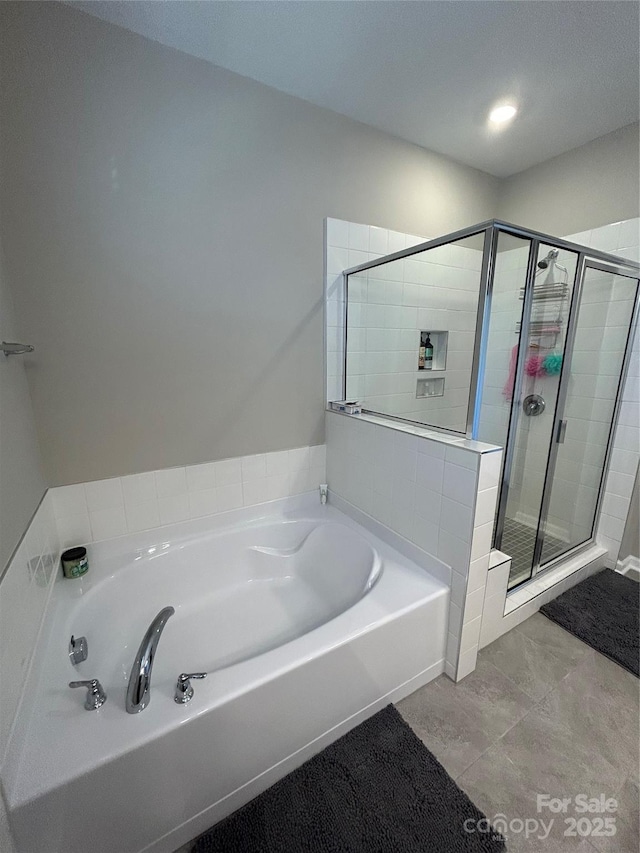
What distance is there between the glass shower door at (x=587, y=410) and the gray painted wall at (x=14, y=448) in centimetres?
238

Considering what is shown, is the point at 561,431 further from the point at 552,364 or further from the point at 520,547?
the point at 520,547

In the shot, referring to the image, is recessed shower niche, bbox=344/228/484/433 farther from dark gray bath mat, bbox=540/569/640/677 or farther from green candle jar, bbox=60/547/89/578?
green candle jar, bbox=60/547/89/578

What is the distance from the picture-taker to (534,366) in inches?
73.7

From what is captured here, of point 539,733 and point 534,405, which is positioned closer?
point 539,733

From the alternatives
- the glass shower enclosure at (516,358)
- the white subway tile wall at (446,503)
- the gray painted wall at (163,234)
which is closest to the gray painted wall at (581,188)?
the glass shower enclosure at (516,358)

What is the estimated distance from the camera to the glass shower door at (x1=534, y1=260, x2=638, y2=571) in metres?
1.92

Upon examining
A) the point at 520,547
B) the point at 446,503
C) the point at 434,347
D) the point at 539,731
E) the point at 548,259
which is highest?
the point at 548,259

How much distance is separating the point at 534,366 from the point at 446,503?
1026 millimetres

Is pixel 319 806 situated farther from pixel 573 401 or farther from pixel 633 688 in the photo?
pixel 573 401

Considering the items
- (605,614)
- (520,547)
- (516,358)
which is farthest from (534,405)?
(605,614)

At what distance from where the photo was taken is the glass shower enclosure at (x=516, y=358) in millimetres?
1479

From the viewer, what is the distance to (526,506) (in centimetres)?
201

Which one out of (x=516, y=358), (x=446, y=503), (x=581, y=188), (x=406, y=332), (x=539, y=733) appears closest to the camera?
(x=539, y=733)

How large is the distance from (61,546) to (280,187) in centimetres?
201
